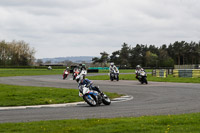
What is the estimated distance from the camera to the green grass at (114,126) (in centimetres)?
793

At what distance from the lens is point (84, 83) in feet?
49.8

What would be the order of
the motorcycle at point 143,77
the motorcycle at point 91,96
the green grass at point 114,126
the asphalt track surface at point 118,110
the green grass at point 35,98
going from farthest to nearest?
the motorcycle at point 143,77, the green grass at point 35,98, the motorcycle at point 91,96, the asphalt track surface at point 118,110, the green grass at point 114,126

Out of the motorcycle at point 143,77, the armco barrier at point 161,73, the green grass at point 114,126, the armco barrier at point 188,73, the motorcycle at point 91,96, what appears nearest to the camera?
the green grass at point 114,126

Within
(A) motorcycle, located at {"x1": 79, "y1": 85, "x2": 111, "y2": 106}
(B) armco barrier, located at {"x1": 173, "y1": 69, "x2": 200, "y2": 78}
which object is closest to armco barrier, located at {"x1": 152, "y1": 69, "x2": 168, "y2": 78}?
(B) armco barrier, located at {"x1": 173, "y1": 69, "x2": 200, "y2": 78}

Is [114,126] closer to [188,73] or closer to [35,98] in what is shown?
[35,98]

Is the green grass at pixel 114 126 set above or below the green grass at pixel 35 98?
above

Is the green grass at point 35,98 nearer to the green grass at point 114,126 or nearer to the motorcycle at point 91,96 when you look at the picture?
the motorcycle at point 91,96

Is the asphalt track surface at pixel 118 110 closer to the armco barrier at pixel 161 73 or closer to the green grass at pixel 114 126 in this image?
the green grass at pixel 114 126

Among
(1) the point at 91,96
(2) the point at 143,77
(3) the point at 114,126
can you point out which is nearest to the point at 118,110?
(1) the point at 91,96

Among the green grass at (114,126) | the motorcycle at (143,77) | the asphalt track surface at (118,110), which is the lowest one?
the asphalt track surface at (118,110)

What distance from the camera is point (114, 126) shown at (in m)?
8.53

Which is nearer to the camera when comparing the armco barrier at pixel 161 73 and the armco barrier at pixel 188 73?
the armco barrier at pixel 188 73

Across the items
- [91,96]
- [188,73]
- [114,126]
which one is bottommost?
[114,126]

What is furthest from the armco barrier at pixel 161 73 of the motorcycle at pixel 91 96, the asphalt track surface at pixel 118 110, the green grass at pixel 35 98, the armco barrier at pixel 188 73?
the motorcycle at pixel 91 96
